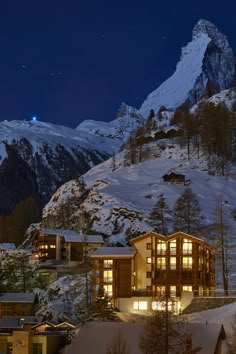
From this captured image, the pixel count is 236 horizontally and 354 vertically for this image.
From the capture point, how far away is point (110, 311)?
69.4 m

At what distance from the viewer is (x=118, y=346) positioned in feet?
158

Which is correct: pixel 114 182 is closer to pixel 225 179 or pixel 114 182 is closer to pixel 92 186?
pixel 92 186

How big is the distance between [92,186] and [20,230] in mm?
20502

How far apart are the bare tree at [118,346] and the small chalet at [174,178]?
6983 centimetres

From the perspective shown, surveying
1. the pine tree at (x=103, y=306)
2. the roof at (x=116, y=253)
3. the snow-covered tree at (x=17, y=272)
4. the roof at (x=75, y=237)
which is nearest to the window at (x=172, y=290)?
the roof at (x=116, y=253)

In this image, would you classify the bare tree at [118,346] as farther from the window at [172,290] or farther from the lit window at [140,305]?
the window at [172,290]

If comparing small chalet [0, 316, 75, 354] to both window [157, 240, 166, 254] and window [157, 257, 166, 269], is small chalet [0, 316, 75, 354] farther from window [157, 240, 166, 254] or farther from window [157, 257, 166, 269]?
window [157, 240, 166, 254]

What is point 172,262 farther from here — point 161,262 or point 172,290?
point 172,290

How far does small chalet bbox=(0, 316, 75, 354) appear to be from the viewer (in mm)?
58125

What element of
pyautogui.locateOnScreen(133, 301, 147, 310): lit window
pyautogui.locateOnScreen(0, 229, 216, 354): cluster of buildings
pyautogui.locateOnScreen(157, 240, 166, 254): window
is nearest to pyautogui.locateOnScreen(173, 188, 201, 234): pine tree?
pyautogui.locateOnScreen(0, 229, 216, 354): cluster of buildings

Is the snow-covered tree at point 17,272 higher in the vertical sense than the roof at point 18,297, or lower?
higher

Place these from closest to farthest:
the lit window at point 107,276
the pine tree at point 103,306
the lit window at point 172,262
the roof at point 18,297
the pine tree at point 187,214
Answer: the pine tree at point 103,306 → the lit window at point 172,262 → the lit window at point 107,276 → the roof at point 18,297 → the pine tree at point 187,214

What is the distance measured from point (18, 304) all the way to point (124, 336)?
35.6 metres

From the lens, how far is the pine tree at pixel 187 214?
9800 cm
